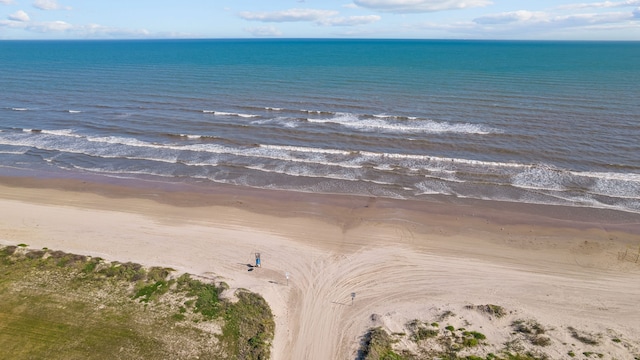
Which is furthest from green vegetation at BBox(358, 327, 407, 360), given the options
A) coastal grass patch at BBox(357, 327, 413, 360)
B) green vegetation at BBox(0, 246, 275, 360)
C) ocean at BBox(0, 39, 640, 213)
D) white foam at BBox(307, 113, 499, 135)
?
white foam at BBox(307, 113, 499, 135)

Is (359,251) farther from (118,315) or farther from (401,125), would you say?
(401,125)

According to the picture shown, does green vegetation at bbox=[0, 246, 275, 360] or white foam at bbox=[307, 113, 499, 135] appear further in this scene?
white foam at bbox=[307, 113, 499, 135]

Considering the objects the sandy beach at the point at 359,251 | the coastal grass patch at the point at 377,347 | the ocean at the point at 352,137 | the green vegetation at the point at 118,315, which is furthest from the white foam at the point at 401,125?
the green vegetation at the point at 118,315

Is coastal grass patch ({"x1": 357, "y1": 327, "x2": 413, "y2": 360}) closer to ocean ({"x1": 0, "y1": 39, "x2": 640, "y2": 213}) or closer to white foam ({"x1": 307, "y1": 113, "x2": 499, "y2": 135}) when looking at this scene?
ocean ({"x1": 0, "y1": 39, "x2": 640, "y2": 213})

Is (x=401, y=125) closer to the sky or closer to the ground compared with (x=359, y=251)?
closer to the sky

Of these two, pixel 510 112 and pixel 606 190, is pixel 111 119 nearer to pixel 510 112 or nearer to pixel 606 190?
pixel 510 112

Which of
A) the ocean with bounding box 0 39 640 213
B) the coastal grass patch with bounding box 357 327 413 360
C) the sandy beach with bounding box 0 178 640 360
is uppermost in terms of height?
the ocean with bounding box 0 39 640 213

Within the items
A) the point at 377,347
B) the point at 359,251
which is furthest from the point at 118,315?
the point at 359,251
